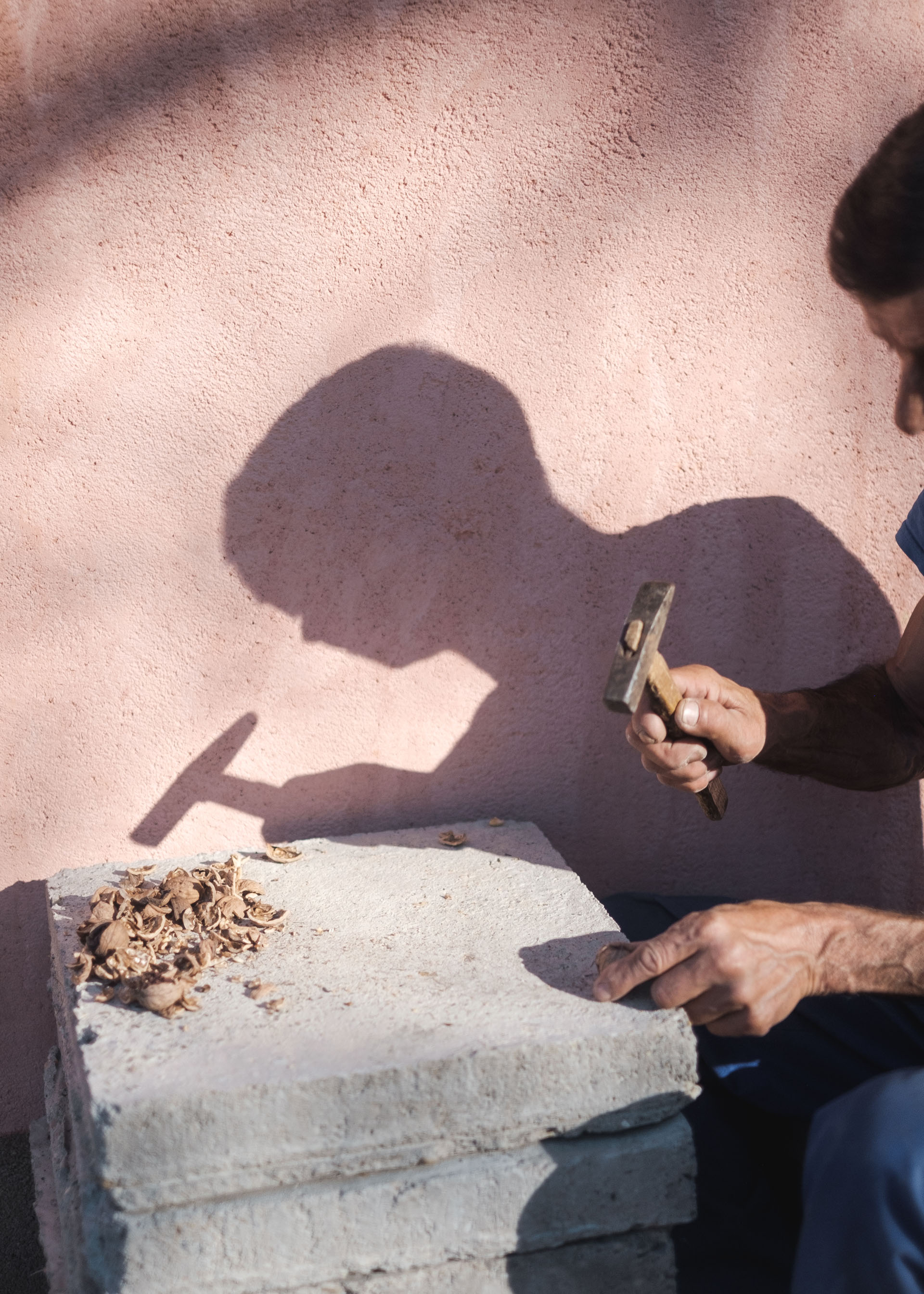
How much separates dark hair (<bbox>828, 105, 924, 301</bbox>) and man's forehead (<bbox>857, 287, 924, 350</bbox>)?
0.01 m

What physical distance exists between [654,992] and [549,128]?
1.44 m

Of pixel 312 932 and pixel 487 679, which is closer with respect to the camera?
pixel 312 932

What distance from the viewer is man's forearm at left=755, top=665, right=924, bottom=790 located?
1778 mm

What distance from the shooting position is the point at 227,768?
176cm

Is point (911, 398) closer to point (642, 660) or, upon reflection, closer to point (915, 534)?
point (915, 534)

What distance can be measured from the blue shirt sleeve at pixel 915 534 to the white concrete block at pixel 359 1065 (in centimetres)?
92

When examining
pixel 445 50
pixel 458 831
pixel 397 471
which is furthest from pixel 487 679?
pixel 445 50

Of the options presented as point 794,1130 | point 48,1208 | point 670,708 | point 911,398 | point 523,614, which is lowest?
point 48,1208

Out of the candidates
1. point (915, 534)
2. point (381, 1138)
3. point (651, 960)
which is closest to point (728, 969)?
point (651, 960)

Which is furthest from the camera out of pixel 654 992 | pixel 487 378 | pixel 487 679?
pixel 487 679

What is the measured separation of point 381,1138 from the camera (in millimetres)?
1164

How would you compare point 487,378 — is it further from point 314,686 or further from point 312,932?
point 312,932

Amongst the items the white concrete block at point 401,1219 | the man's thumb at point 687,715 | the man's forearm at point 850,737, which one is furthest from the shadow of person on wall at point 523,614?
the white concrete block at point 401,1219

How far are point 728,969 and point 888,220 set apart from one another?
1.16 m
